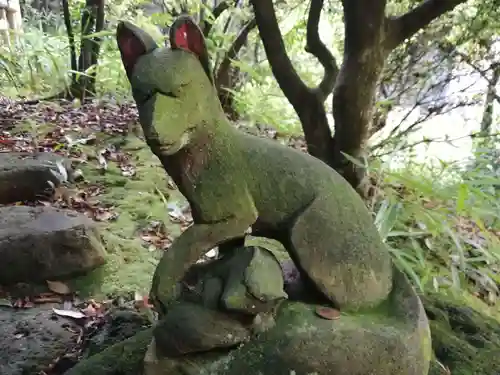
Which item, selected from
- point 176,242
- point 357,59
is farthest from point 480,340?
point 357,59

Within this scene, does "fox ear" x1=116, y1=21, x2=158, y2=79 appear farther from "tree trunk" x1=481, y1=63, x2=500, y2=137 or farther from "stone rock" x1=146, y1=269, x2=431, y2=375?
"tree trunk" x1=481, y1=63, x2=500, y2=137

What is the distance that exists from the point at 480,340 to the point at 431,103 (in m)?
2.56

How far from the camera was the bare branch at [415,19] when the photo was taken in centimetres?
229

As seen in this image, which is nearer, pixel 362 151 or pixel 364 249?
pixel 364 249

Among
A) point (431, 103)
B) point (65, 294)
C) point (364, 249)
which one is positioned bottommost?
point (65, 294)

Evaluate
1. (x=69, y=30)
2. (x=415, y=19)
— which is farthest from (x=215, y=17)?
(x=415, y=19)

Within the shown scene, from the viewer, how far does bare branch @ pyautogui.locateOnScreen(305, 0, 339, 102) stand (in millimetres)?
2809

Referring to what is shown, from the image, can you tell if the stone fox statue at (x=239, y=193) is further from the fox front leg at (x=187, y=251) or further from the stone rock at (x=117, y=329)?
the stone rock at (x=117, y=329)

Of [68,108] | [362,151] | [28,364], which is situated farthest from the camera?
[68,108]

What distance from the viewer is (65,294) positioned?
7.23 ft

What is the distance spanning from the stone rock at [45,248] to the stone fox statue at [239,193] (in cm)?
121

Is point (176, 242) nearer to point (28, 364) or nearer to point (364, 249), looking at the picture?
point (364, 249)

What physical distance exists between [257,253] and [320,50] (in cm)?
208

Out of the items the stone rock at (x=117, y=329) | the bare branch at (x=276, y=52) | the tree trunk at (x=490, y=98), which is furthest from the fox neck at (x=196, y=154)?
the tree trunk at (x=490, y=98)
